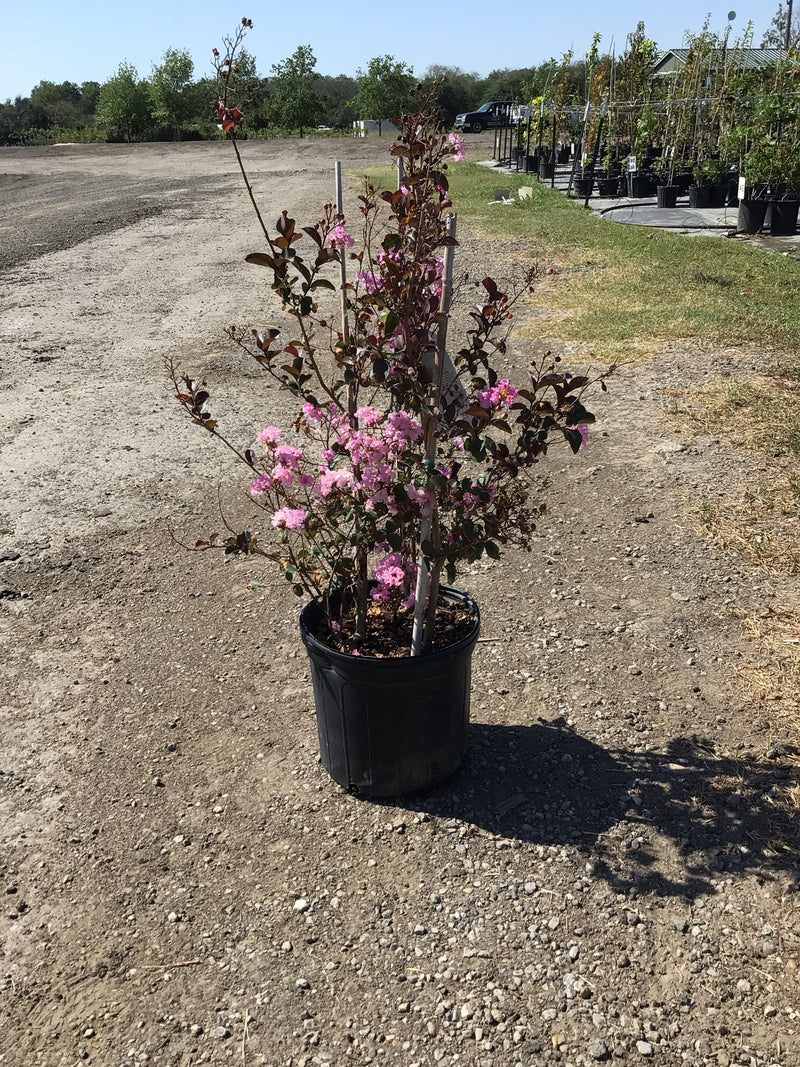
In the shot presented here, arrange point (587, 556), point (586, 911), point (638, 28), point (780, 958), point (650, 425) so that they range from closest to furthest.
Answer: point (780, 958)
point (586, 911)
point (587, 556)
point (650, 425)
point (638, 28)

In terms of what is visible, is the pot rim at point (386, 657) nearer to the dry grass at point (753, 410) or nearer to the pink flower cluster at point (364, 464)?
the pink flower cluster at point (364, 464)

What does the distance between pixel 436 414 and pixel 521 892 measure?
119 cm

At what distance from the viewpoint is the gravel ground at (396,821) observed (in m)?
1.84

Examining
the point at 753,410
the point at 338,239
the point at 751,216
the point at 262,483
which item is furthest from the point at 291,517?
the point at 751,216

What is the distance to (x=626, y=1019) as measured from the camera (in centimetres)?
182

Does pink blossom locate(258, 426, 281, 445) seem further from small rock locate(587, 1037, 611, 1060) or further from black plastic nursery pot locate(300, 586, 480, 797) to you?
small rock locate(587, 1037, 611, 1060)

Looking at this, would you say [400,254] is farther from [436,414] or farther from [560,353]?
[560,353]

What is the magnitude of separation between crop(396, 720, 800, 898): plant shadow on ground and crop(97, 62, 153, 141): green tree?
51.0 meters

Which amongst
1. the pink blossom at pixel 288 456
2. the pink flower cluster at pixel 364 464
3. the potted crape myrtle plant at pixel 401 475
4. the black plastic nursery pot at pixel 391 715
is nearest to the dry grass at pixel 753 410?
the potted crape myrtle plant at pixel 401 475

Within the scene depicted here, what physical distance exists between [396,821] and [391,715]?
304mm

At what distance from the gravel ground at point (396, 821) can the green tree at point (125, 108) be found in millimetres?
49620

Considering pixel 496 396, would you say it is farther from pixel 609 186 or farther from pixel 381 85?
pixel 381 85

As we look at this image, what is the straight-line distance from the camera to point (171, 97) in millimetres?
48969

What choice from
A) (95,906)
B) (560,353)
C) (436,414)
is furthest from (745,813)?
(560,353)
